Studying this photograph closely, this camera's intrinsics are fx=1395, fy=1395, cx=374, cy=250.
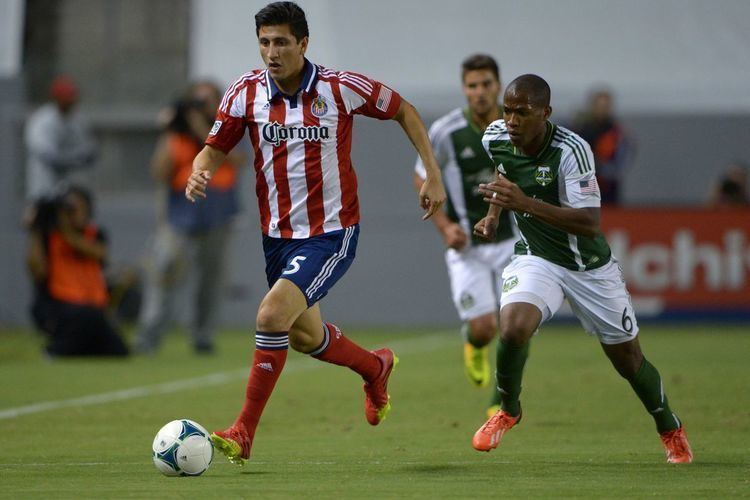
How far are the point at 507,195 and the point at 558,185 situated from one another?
1.55 feet

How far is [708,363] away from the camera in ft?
41.7

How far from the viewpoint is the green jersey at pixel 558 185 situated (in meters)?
6.84

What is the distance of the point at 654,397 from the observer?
23.1 ft

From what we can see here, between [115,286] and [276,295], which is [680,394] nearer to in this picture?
[276,295]

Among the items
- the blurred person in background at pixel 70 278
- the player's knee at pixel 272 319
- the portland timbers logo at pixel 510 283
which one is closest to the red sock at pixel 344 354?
the player's knee at pixel 272 319

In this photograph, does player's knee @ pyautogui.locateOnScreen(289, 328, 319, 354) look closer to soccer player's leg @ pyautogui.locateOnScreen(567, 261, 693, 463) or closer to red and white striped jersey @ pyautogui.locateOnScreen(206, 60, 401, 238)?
red and white striped jersey @ pyautogui.locateOnScreen(206, 60, 401, 238)

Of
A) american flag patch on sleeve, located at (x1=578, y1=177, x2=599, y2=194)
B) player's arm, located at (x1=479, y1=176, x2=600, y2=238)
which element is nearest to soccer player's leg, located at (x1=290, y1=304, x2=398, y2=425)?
player's arm, located at (x1=479, y1=176, x2=600, y2=238)

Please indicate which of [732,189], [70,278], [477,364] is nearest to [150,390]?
[477,364]

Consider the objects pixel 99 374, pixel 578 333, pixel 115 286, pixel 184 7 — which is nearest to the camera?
pixel 99 374

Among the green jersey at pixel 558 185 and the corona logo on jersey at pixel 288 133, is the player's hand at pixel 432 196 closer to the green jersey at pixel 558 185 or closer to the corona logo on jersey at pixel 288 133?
the green jersey at pixel 558 185

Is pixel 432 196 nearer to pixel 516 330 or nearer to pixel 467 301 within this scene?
pixel 516 330

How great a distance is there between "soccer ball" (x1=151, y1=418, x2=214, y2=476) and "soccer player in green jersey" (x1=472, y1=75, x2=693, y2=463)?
1425 millimetres

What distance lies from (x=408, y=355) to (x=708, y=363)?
3035 mm

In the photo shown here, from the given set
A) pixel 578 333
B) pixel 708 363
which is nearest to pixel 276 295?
pixel 708 363
